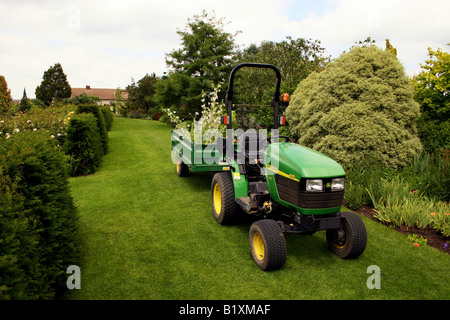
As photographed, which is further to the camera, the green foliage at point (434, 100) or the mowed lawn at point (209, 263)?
the green foliage at point (434, 100)

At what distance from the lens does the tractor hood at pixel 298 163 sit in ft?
11.0

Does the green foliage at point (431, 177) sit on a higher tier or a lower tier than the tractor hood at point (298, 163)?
lower

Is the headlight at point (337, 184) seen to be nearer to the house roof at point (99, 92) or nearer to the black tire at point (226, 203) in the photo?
the black tire at point (226, 203)

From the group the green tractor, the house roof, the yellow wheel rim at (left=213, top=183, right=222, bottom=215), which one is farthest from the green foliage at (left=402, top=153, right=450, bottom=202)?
the house roof

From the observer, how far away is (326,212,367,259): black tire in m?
3.65

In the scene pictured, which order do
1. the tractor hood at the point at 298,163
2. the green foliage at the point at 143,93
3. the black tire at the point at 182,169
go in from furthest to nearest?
1. the green foliage at the point at 143,93
2. the black tire at the point at 182,169
3. the tractor hood at the point at 298,163

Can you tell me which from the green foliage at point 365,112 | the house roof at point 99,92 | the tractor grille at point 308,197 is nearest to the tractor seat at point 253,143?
the tractor grille at point 308,197

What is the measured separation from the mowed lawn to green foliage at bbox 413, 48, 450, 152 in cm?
338

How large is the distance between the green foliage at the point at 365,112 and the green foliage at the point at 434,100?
473 mm

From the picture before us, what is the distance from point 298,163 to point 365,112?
4.04 m

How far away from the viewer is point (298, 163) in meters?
3.43

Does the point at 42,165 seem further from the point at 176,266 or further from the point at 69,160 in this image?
the point at 69,160

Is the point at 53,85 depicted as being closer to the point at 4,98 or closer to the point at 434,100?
the point at 4,98

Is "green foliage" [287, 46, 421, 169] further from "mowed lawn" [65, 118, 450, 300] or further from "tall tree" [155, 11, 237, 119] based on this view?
"tall tree" [155, 11, 237, 119]
